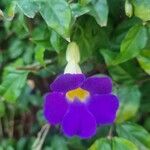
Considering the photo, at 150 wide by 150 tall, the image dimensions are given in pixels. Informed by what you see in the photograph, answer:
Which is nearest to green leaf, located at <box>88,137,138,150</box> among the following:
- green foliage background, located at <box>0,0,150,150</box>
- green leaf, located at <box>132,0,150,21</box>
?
green foliage background, located at <box>0,0,150,150</box>

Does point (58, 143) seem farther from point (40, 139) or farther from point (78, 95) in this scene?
point (78, 95)

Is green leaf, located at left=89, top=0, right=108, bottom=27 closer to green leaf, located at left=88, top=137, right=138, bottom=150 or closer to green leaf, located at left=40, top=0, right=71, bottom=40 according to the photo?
green leaf, located at left=40, top=0, right=71, bottom=40

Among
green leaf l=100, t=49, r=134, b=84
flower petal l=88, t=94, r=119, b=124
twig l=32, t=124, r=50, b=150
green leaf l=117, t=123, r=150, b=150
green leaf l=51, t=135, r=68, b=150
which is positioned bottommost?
green leaf l=51, t=135, r=68, b=150

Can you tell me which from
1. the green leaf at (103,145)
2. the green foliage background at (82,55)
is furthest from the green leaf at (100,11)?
the green leaf at (103,145)

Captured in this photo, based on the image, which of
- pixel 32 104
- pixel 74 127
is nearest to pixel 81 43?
pixel 74 127

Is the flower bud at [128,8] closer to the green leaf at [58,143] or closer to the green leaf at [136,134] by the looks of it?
the green leaf at [136,134]

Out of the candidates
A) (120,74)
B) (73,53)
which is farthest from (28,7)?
(120,74)
